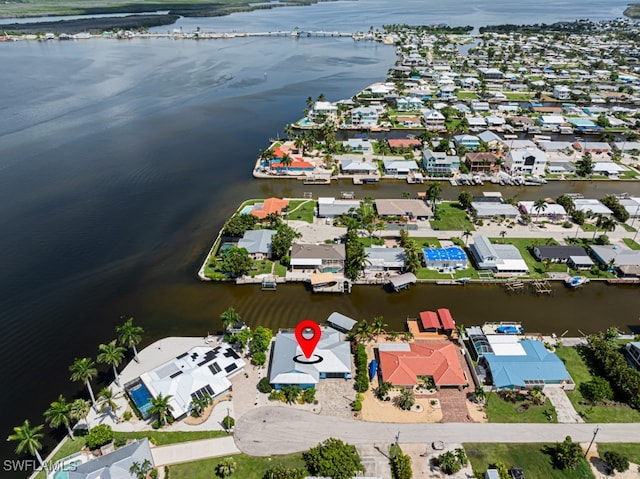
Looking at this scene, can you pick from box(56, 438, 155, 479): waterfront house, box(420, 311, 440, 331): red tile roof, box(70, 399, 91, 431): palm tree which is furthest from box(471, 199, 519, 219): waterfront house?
box(70, 399, 91, 431): palm tree

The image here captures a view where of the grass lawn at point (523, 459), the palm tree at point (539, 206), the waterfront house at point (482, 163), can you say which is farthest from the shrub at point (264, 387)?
the waterfront house at point (482, 163)

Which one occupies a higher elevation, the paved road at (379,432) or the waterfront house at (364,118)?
the waterfront house at (364,118)

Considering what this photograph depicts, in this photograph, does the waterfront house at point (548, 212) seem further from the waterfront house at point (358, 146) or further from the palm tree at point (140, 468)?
the palm tree at point (140, 468)

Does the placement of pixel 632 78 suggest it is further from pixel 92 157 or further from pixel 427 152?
pixel 92 157

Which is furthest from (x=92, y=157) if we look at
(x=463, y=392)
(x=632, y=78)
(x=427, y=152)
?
(x=632, y=78)

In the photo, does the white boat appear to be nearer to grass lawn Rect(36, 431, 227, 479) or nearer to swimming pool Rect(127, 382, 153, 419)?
grass lawn Rect(36, 431, 227, 479)

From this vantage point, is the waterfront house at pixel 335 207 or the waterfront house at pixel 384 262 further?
the waterfront house at pixel 335 207
